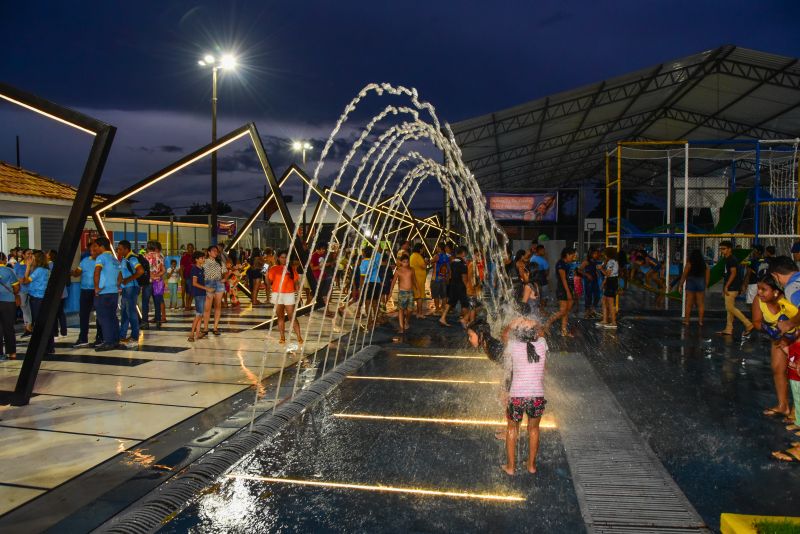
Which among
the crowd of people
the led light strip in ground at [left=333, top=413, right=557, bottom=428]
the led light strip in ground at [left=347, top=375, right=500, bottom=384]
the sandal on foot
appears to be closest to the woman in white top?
the crowd of people

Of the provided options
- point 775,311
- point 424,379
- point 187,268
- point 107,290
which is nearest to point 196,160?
point 187,268

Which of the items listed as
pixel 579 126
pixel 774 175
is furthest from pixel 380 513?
pixel 579 126

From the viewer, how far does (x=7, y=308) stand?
8016 millimetres

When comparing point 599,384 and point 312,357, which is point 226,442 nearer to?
point 312,357

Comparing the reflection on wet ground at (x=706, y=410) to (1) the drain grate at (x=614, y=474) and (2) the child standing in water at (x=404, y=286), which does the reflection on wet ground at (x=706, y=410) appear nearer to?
(1) the drain grate at (x=614, y=474)

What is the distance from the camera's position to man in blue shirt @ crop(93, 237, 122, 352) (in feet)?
29.4

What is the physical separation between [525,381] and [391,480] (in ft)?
4.36

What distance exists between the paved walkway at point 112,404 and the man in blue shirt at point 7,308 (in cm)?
61

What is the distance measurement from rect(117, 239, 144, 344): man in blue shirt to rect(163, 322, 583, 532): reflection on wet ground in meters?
5.60

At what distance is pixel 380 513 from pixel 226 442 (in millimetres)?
2008

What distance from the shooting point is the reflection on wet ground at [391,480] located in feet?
12.0

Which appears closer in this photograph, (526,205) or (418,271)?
(418,271)

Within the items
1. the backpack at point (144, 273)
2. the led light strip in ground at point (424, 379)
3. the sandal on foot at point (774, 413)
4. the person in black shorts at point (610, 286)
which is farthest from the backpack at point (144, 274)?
the sandal on foot at point (774, 413)

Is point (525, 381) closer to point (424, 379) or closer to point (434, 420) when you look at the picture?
point (434, 420)
